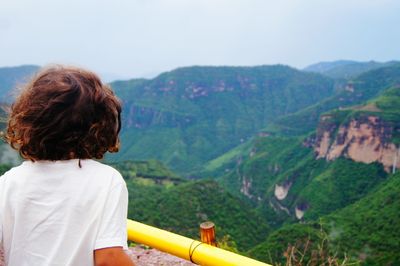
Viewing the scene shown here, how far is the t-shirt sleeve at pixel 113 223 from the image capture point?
1.69m

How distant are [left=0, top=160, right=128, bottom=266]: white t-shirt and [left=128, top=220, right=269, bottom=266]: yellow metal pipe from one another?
0.99 metres

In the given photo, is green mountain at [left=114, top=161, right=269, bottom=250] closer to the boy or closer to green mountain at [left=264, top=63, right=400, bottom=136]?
the boy

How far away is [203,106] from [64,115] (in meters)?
171

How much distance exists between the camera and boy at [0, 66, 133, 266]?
1.72 m

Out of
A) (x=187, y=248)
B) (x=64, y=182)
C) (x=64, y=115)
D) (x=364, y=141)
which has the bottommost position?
(x=364, y=141)

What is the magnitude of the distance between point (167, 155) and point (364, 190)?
261 ft

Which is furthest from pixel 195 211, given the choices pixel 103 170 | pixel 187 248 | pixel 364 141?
pixel 103 170

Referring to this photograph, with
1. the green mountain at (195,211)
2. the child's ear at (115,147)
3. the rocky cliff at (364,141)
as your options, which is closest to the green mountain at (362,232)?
the green mountain at (195,211)

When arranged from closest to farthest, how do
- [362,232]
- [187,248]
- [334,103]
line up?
[187,248] → [362,232] → [334,103]

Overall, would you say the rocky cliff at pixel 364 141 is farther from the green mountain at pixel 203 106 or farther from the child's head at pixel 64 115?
the child's head at pixel 64 115

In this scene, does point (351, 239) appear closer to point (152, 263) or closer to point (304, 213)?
point (304, 213)

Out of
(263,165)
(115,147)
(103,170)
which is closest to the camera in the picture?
(103,170)

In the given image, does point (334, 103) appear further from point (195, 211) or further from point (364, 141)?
point (195, 211)

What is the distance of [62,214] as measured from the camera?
5.67 ft
